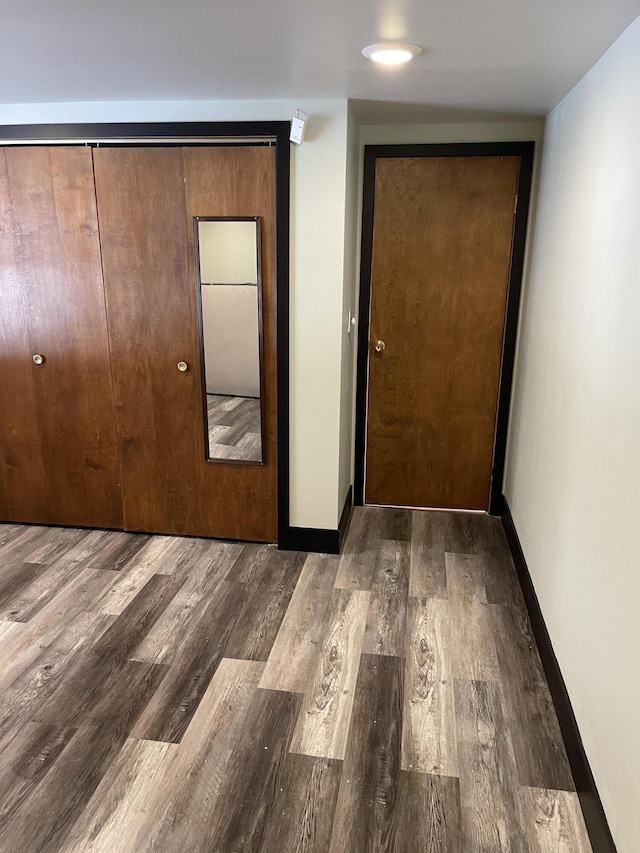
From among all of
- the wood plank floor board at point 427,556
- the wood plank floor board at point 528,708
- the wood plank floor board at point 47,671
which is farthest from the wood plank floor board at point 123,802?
the wood plank floor board at point 427,556

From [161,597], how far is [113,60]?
84.4 inches

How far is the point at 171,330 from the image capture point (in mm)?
3049

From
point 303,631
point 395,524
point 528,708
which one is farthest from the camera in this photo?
point 395,524

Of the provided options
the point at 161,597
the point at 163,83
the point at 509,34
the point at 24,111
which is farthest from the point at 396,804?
the point at 24,111

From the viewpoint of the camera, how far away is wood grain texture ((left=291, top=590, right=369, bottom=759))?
1.95 metres

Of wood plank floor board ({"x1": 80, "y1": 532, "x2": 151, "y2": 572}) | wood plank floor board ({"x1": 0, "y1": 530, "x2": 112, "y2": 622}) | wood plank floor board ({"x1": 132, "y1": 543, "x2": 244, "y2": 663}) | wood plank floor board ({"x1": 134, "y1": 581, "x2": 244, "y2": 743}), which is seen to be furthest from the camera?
wood plank floor board ({"x1": 80, "y1": 532, "x2": 151, "y2": 572})

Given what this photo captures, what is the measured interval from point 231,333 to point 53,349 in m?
0.97

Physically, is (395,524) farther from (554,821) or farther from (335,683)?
(554,821)

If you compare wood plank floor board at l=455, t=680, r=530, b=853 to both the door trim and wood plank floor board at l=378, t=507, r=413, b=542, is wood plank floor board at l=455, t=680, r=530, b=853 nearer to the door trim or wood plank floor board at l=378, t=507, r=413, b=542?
wood plank floor board at l=378, t=507, r=413, b=542

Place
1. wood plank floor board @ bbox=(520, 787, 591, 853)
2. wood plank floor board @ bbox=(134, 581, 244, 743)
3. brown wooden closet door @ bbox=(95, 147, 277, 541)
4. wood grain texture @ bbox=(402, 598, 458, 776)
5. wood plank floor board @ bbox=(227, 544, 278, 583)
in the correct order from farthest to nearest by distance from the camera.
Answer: wood plank floor board @ bbox=(227, 544, 278, 583), brown wooden closet door @ bbox=(95, 147, 277, 541), wood plank floor board @ bbox=(134, 581, 244, 743), wood grain texture @ bbox=(402, 598, 458, 776), wood plank floor board @ bbox=(520, 787, 591, 853)

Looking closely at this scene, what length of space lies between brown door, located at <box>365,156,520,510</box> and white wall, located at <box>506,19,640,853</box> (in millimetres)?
561

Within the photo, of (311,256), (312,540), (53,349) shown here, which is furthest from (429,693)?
(53,349)

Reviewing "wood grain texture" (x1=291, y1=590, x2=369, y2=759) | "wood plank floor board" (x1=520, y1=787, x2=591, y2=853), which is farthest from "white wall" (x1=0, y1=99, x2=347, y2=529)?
"wood plank floor board" (x1=520, y1=787, x2=591, y2=853)

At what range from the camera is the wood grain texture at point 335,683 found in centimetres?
195
